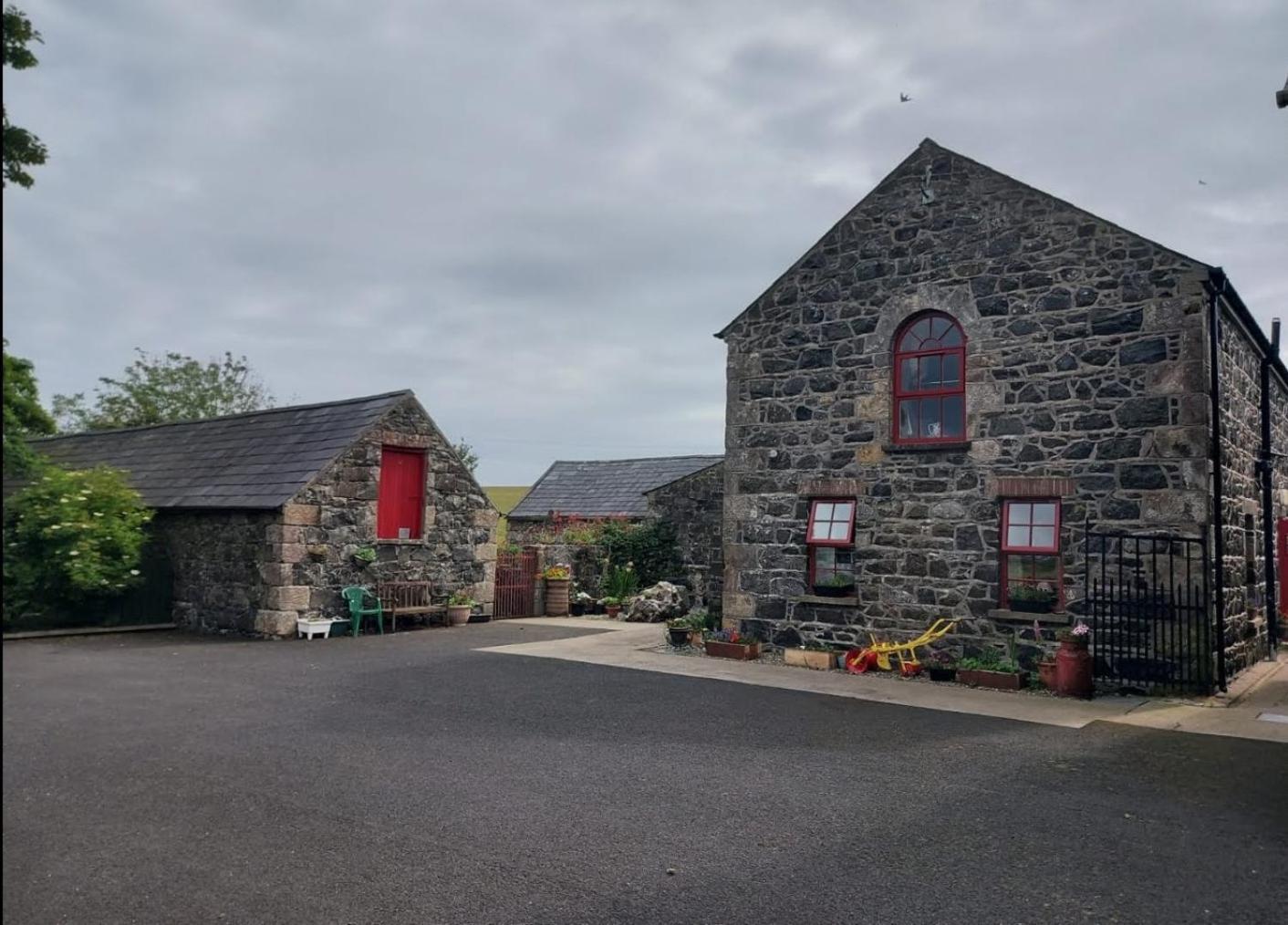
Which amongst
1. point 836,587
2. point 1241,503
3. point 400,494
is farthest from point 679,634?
point 1241,503

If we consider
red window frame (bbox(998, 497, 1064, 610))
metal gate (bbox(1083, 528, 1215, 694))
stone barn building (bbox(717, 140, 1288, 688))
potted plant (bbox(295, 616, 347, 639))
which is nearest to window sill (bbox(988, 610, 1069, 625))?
stone barn building (bbox(717, 140, 1288, 688))

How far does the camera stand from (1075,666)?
10094 millimetres

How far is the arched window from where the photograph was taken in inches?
473

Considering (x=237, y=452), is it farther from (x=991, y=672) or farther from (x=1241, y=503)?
(x=1241, y=503)

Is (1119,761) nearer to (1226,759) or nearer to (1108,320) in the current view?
(1226,759)

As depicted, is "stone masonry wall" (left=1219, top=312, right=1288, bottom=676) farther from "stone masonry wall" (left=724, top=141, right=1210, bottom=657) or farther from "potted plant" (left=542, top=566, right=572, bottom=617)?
"potted plant" (left=542, top=566, right=572, bottom=617)

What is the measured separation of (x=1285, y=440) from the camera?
15047 mm

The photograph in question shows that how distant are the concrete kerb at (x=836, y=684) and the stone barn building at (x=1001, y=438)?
1077 mm

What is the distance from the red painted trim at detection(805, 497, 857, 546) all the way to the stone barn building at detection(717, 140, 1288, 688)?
0.09 ft

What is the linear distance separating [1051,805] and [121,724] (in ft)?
23.0

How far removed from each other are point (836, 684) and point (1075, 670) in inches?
106

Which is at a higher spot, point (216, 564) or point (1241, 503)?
point (1241, 503)

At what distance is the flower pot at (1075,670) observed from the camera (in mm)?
10062

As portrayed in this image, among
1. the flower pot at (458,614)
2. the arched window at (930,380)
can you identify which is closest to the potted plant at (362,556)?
the flower pot at (458,614)
